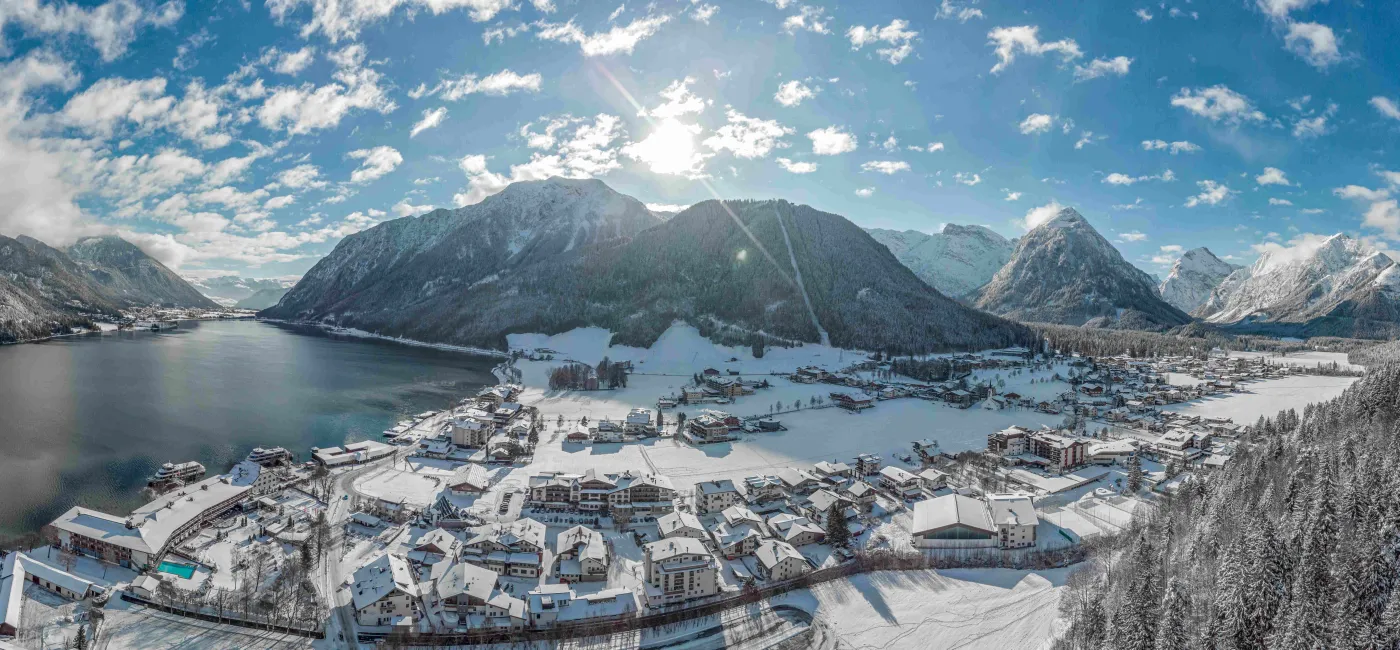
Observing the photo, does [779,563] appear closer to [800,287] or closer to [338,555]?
[338,555]

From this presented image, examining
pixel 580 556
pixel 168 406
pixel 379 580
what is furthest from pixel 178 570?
pixel 168 406

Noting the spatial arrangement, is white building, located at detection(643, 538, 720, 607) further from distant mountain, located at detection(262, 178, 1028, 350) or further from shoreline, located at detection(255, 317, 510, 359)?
shoreline, located at detection(255, 317, 510, 359)

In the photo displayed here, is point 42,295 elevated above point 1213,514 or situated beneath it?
elevated above

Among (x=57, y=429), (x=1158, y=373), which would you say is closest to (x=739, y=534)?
(x=57, y=429)

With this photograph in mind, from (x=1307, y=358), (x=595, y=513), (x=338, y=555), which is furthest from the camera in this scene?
(x=1307, y=358)

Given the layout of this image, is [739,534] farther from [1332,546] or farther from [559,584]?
[1332,546]

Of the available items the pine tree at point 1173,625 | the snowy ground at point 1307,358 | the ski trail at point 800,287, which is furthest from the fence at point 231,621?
the snowy ground at point 1307,358

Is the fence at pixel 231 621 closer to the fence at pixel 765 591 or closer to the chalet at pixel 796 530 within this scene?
the fence at pixel 765 591
